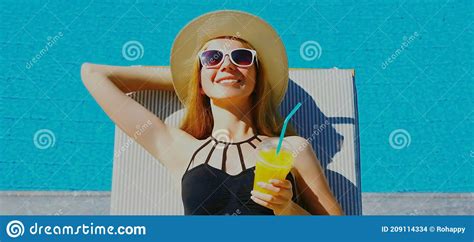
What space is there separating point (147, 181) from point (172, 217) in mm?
432

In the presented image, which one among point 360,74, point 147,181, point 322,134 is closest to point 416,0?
point 360,74

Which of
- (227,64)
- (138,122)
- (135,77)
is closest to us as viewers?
(227,64)

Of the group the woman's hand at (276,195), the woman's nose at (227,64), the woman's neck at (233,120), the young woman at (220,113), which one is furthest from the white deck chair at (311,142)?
Answer: the woman's hand at (276,195)

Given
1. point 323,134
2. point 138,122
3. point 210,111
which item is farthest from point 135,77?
point 323,134

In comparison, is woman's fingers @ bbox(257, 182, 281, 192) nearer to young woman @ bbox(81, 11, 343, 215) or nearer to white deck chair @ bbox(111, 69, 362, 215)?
young woman @ bbox(81, 11, 343, 215)

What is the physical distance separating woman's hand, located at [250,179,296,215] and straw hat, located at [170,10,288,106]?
522 millimetres

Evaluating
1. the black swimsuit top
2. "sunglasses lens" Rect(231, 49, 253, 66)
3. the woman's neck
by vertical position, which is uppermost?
"sunglasses lens" Rect(231, 49, 253, 66)

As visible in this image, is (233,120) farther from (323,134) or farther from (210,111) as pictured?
(323,134)

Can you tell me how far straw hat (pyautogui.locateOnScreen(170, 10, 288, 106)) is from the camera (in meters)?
2.57

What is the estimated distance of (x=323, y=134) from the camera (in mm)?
2811

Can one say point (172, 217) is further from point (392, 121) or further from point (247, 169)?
point (392, 121)

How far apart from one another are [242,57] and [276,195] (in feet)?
1.86

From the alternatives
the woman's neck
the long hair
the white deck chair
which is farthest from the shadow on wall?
the woman's neck

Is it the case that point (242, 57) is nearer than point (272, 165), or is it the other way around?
point (272, 165)
